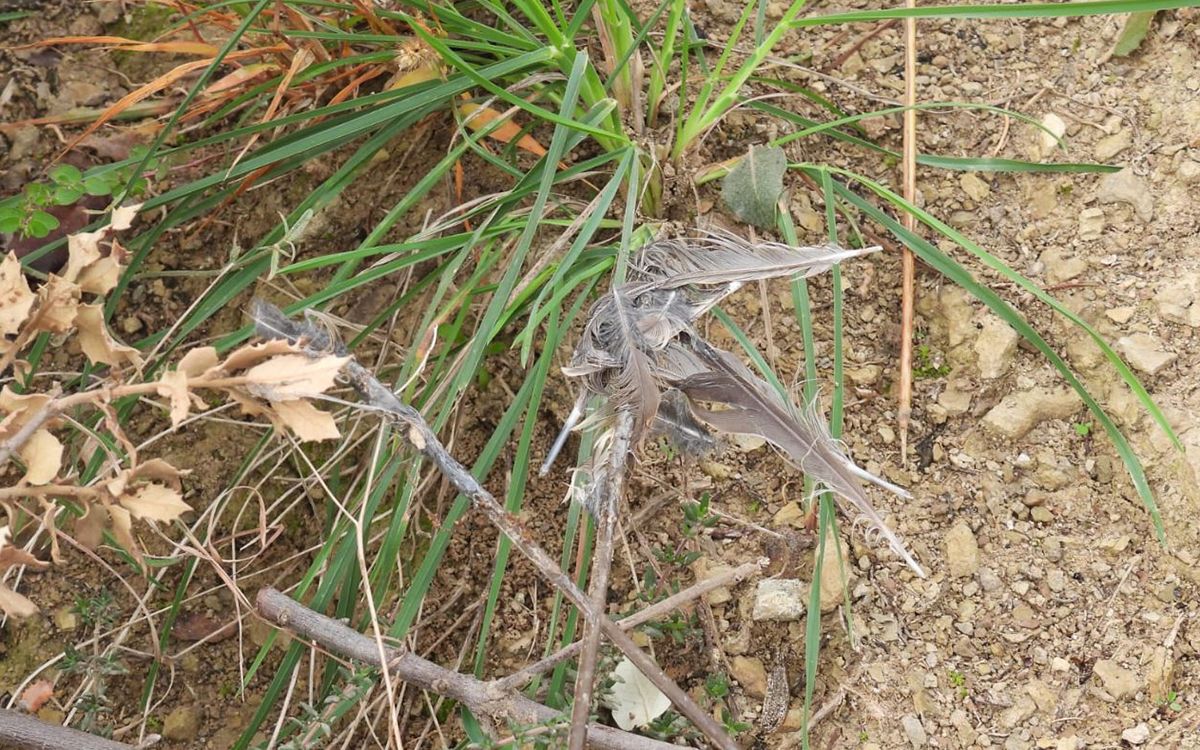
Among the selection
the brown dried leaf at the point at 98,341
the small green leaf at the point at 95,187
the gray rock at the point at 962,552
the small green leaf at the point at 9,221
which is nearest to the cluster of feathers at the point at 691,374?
the gray rock at the point at 962,552

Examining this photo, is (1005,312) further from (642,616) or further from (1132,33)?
(642,616)

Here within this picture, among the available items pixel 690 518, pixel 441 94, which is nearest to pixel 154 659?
pixel 690 518

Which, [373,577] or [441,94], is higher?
[441,94]

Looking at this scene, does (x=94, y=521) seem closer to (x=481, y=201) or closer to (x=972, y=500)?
(x=481, y=201)

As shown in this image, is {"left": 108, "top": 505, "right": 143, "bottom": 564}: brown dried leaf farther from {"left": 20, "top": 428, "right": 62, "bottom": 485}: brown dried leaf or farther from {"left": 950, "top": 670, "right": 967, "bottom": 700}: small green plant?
{"left": 950, "top": 670, "right": 967, "bottom": 700}: small green plant

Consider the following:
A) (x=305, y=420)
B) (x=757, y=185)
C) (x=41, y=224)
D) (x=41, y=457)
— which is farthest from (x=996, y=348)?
(x=41, y=224)

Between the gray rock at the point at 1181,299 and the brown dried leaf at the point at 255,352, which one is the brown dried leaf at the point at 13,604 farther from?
the gray rock at the point at 1181,299
